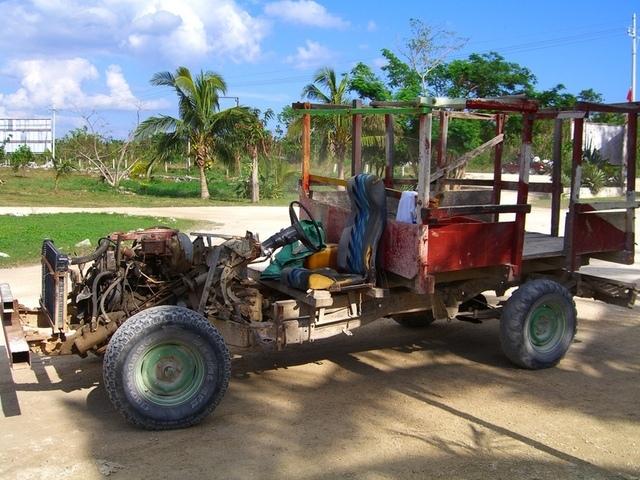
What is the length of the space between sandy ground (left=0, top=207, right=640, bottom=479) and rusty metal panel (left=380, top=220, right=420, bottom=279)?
3.35 feet

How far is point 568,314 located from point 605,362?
2.30ft

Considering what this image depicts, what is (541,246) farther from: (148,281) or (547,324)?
(148,281)

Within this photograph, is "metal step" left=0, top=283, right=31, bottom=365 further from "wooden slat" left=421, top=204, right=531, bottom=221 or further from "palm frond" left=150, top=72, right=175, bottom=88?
"palm frond" left=150, top=72, right=175, bottom=88

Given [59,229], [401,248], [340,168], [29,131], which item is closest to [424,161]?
[401,248]

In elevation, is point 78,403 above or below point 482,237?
below

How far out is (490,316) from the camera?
6.47 metres

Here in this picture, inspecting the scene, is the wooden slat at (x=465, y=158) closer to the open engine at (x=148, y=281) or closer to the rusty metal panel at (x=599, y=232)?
the rusty metal panel at (x=599, y=232)

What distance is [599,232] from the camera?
22.0ft

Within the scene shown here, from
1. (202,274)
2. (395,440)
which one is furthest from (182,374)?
(395,440)

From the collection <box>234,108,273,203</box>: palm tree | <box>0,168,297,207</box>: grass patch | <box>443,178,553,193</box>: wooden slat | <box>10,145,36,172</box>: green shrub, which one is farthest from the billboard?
<box>443,178,553,193</box>: wooden slat

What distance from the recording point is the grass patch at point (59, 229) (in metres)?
12.7

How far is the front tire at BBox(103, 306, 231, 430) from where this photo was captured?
4.57m

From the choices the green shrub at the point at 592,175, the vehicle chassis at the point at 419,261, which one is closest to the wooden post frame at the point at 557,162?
the vehicle chassis at the point at 419,261

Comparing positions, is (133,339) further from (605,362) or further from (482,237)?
(605,362)
